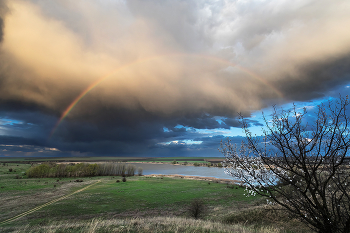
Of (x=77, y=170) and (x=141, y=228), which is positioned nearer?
(x=141, y=228)

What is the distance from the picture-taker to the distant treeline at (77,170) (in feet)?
317

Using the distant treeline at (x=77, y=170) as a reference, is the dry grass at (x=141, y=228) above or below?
above

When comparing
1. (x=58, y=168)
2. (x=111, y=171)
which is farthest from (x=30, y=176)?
(x=111, y=171)

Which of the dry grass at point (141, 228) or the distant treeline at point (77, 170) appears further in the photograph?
the distant treeline at point (77, 170)

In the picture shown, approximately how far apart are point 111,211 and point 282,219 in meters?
29.4

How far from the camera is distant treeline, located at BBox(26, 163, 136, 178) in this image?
317 feet

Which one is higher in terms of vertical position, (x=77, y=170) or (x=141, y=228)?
(x=141, y=228)

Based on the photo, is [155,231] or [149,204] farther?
[149,204]

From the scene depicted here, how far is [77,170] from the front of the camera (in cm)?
10744

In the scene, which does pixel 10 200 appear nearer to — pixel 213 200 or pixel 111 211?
pixel 111 211

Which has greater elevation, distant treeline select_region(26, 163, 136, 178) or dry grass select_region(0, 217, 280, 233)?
dry grass select_region(0, 217, 280, 233)

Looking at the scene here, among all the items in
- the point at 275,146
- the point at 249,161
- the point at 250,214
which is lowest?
the point at 250,214

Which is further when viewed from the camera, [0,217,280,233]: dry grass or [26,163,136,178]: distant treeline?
[26,163,136,178]: distant treeline

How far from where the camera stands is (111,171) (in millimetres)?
117688
